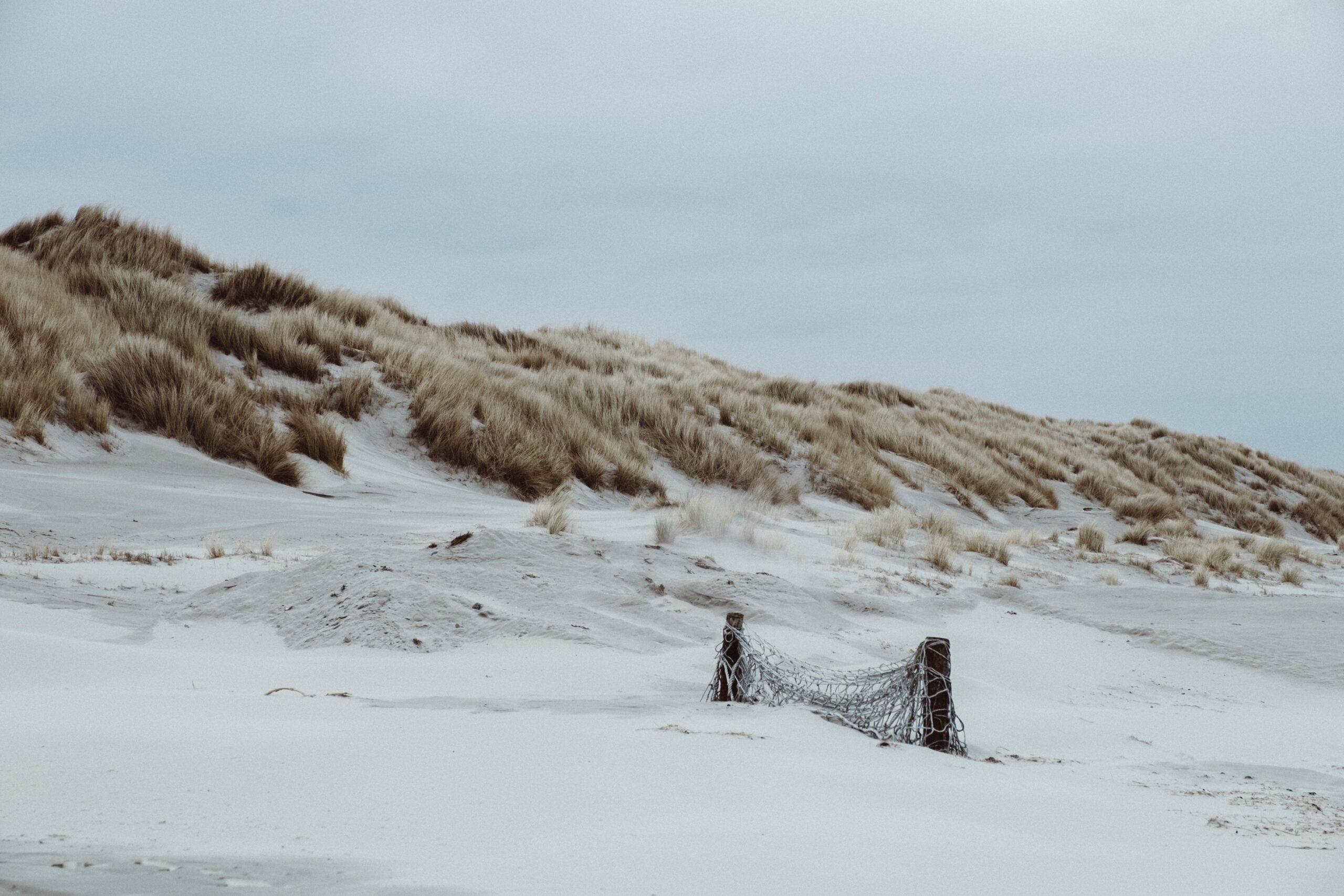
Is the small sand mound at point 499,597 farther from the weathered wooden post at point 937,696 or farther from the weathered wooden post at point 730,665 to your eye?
the weathered wooden post at point 937,696

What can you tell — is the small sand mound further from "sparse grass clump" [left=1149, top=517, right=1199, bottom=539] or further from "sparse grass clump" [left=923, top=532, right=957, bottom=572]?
"sparse grass clump" [left=1149, top=517, right=1199, bottom=539]

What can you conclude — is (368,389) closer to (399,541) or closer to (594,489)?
(594,489)

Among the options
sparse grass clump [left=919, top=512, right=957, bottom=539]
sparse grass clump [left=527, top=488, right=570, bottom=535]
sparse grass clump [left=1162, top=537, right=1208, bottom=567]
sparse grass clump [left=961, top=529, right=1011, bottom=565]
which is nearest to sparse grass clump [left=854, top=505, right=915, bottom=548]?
sparse grass clump [left=919, top=512, right=957, bottom=539]

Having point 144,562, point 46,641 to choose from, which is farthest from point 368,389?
point 46,641

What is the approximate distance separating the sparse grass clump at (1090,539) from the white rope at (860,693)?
6.90 metres

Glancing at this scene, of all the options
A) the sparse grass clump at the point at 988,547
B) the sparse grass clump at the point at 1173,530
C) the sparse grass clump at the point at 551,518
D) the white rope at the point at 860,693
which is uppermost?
the sparse grass clump at the point at 1173,530

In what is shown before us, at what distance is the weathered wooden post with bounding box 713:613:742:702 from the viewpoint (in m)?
3.95

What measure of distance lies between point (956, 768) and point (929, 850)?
109 cm

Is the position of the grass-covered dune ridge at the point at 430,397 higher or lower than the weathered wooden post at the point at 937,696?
higher

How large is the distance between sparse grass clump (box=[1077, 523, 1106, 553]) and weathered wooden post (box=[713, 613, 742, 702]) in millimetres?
7243

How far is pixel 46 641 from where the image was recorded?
3566mm

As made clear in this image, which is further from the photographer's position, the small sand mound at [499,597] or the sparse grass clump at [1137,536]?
the sparse grass clump at [1137,536]

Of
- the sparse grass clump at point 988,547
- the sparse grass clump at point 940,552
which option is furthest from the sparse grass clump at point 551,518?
the sparse grass clump at point 988,547

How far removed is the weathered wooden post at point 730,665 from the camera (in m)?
3.95
